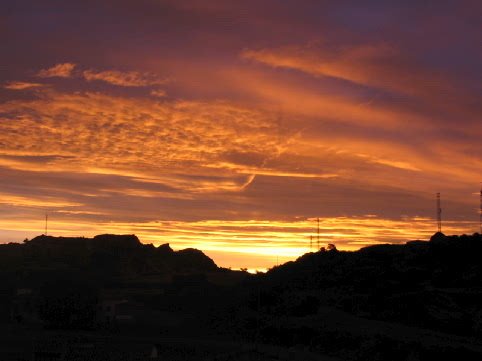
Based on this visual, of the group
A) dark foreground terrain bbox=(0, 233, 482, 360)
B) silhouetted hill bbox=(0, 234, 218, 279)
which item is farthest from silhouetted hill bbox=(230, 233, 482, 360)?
silhouetted hill bbox=(0, 234, 218, 279)

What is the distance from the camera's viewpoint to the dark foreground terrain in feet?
189

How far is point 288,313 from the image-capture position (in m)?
82.2

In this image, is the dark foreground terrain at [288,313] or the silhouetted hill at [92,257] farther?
the silhouetted hill at [92,257]

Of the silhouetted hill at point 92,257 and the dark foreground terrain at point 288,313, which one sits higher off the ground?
the silhouetted hill at point 92,257

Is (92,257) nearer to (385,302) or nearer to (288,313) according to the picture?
(288,313)

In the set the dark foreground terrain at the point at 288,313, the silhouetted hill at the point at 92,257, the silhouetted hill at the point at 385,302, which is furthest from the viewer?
the silhouetted hill at the point at 92,257

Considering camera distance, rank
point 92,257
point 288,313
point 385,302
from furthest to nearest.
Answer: point 92,257 < point 288,313 < point 385,302

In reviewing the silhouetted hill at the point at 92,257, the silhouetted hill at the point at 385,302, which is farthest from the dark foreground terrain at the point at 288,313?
the silhouetted hill at the point at 92,257

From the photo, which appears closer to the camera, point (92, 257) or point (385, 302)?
point (385, 302)

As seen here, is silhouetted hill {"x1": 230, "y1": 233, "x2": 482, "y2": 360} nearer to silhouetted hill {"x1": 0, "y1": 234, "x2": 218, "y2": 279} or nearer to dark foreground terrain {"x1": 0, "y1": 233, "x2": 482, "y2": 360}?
dark foreground terrain {"x1": 0, "y1": 233, "x2": 482, "y2": 360}

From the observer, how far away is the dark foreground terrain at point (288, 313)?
5769 centimetres

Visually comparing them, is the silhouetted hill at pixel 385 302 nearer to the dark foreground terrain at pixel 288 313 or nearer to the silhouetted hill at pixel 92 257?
the dark foreground terrain at pixel 288 313

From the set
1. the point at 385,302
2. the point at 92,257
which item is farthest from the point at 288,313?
the point at 92,257

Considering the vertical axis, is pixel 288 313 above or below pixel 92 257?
below
